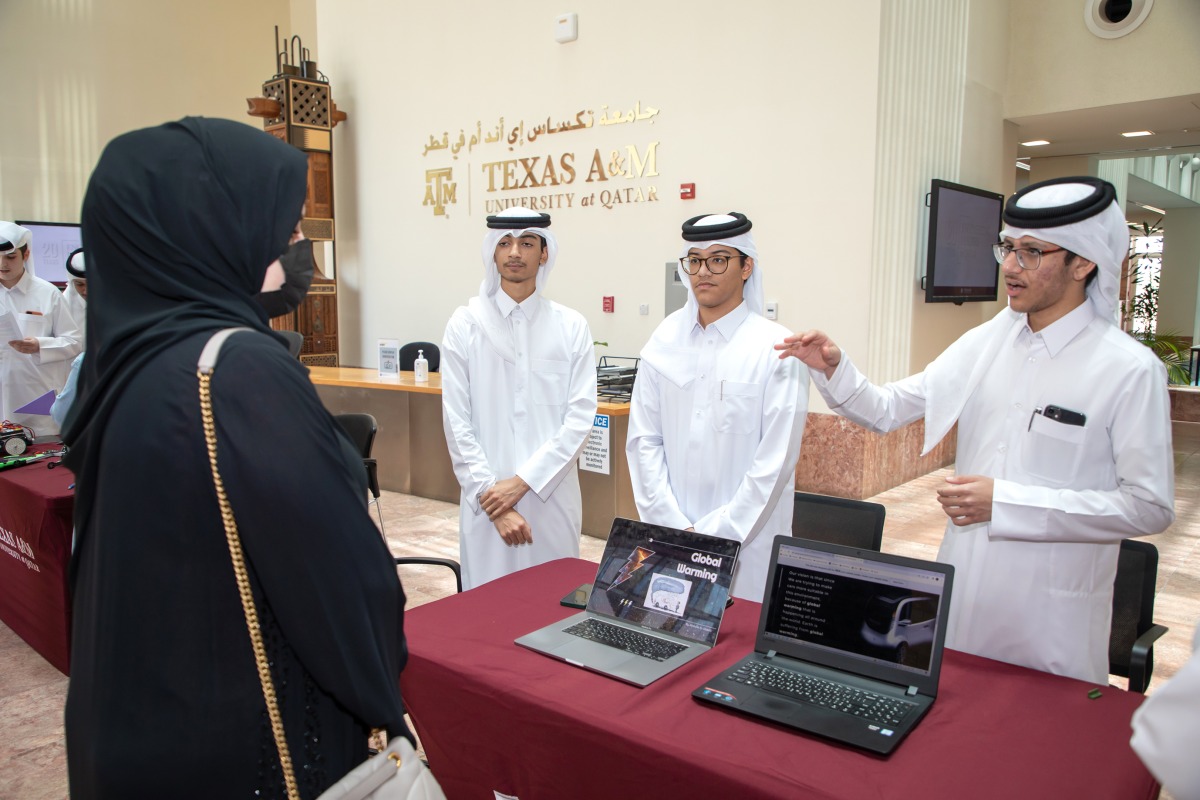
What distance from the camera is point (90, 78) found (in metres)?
9.38

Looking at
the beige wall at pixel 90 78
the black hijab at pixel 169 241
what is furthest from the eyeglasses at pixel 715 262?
the beige wall at pixel 90 78

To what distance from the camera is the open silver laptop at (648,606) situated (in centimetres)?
171

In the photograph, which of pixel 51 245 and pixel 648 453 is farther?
pixel 51 245

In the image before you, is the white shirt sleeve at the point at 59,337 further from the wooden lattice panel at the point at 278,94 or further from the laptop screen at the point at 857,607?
the laptop screen at the point at 857,607

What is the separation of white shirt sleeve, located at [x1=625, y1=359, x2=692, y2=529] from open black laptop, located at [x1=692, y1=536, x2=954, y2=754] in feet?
3.18

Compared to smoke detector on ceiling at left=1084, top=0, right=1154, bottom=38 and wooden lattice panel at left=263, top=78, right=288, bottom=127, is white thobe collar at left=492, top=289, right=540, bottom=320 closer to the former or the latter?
smoke detector on ceiling at left=1084, top=0, right=1154, bottom=38

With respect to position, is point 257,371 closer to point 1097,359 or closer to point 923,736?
point 923,736

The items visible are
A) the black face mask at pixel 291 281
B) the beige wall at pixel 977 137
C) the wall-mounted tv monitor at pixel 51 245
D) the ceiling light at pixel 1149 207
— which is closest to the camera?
the black face mask at pixel 291 281

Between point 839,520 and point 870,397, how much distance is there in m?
0.54

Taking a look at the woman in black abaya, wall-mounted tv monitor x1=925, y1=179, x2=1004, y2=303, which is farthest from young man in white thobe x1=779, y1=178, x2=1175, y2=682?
wall-mounted tv monitor x1=925, y1=179, x2=1004, y2=303

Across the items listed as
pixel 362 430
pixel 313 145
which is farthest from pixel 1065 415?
pixel 313 145

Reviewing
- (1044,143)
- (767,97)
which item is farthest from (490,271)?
(1044,143)

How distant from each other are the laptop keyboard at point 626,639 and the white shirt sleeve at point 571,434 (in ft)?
4.14

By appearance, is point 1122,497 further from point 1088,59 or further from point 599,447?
point 1088,59
